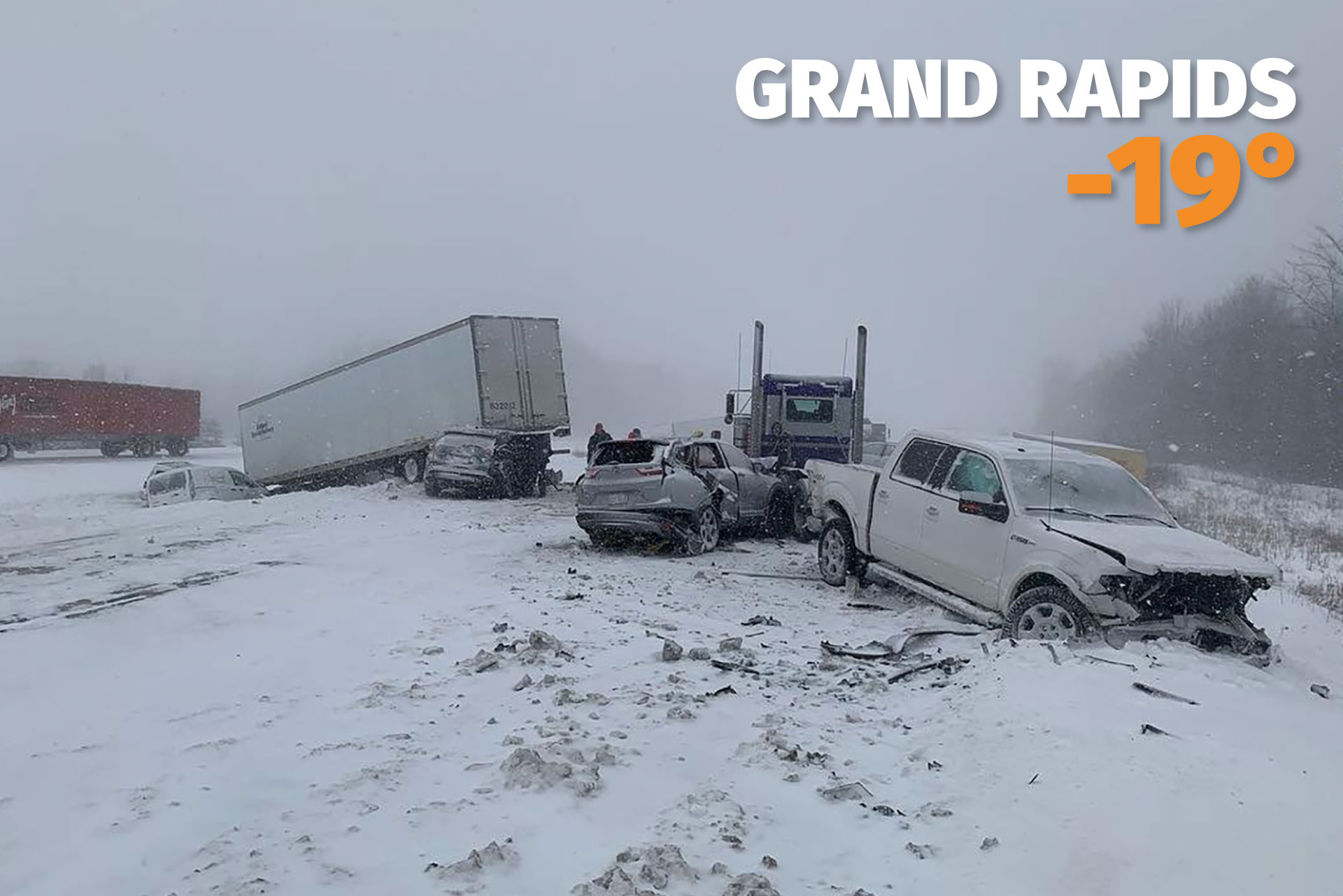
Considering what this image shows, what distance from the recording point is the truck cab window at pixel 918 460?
9.23 m

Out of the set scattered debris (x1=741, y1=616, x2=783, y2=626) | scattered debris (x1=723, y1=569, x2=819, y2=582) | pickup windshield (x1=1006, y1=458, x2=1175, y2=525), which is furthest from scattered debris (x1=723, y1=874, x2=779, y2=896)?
scattered debris (x1=723, y1=569, x2=819, y2=582)

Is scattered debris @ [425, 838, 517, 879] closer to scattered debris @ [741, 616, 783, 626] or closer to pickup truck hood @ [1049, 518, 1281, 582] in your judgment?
scattered debris @ [741, 616, 783, 626]

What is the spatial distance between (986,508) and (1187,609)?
175 centimetres

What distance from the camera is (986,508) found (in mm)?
7828

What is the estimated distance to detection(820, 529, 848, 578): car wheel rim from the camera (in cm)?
1048

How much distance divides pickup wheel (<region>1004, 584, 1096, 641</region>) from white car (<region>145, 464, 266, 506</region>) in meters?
17.3

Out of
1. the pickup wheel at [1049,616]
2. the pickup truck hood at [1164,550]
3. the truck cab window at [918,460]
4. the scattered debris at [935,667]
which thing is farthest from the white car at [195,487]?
the pickup truck hood at [1164,550]

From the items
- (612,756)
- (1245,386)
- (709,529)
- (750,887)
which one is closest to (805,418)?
(709,529)

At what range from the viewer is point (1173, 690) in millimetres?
5379

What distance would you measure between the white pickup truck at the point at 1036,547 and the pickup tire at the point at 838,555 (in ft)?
0.05

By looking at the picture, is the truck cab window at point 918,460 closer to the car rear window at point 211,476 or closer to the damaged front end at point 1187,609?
the damaged front end at point 1187,609

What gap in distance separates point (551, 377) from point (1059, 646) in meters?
16.9

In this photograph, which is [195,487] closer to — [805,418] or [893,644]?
[805,418]

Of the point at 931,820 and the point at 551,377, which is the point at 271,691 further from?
the point at 551,377
